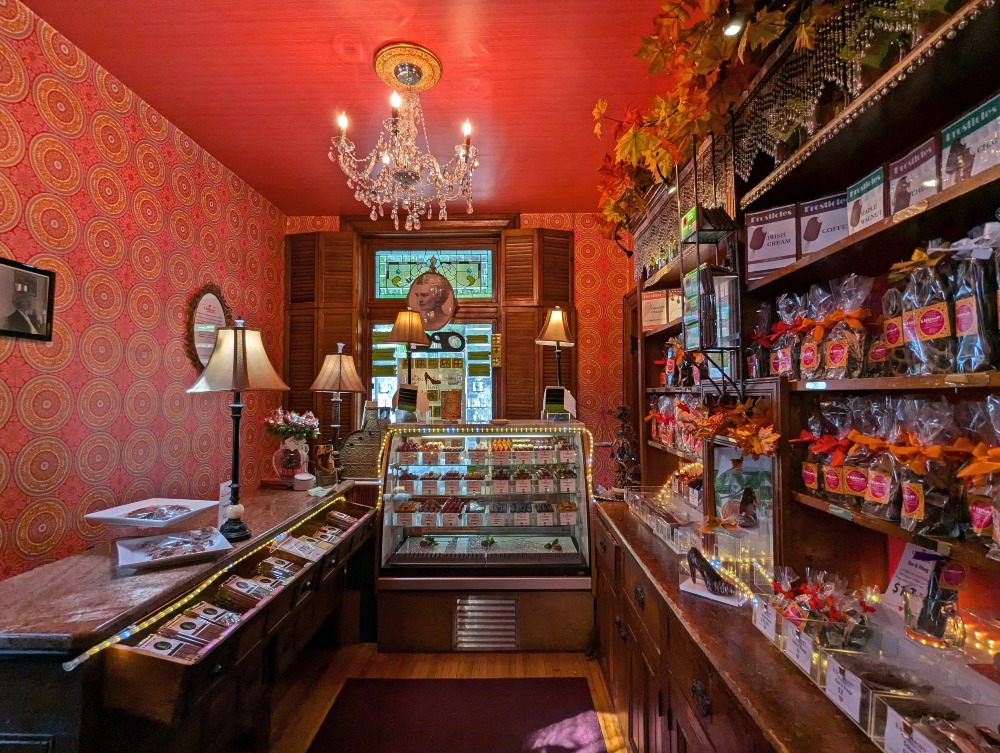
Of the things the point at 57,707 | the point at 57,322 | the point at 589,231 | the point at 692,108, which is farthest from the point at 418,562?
the point at 589,231

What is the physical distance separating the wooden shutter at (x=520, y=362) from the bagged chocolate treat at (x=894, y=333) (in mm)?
3533

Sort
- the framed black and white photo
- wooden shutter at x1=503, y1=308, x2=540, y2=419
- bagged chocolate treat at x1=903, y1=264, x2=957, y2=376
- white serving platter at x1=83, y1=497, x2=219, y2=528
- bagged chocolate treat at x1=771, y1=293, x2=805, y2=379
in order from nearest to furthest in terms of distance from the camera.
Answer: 1. bagged chocolate treat at x1=903, y1=264, x2=957, y2=376
2. bagged chocolate treat at x1=771, y1=293, x2=805, y2=379
3. white serving platter at x1=83, y1=497, x2=219, y2=528
4. the framed black and white photo
5. wooden shutter at x1=503, y1=308, x2=540, y2=419

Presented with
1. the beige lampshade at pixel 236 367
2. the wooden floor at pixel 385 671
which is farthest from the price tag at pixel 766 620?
the beige lampshade at pixel 236 367

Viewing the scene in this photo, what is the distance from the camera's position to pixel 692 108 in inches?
66.8

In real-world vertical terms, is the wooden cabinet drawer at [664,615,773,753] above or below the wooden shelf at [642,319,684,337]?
below

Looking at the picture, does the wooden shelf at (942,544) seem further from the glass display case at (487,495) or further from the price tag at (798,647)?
the glass display case at (487,495)

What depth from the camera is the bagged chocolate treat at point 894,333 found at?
1.17 meters

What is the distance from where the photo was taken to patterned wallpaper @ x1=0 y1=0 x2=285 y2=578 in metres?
2.32

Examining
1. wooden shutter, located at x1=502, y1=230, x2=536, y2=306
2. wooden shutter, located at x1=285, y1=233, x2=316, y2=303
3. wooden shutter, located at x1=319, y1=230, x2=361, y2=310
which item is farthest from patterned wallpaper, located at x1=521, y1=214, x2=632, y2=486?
wooden shutter, located at x1=285, y1=233, x2=316, y2=303

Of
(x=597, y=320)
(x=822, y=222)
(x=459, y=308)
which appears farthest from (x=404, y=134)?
(x=597, y=320)

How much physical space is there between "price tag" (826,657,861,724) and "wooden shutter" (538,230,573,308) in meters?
3.94

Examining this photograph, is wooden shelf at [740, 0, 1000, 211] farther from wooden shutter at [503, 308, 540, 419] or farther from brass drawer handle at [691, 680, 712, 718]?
wooden shutter at [503, 308, 540, 419]

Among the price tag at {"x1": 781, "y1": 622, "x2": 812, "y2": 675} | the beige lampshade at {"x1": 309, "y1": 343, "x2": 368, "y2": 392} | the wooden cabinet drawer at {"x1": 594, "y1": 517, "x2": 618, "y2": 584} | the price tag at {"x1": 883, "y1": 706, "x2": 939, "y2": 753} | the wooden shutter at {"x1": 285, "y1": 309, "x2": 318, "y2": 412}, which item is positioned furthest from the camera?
the wooden shutter at {"x1": 285, "y1": 309, "x2": 318, "y2": 412}

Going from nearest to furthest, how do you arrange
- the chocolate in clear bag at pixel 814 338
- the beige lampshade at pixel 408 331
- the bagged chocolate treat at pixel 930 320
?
the bagged chocolate treat at pixel 930 320 → the chocolate in clear bag at pixel 814 338 → the beige lampshade at pixel 408 331
